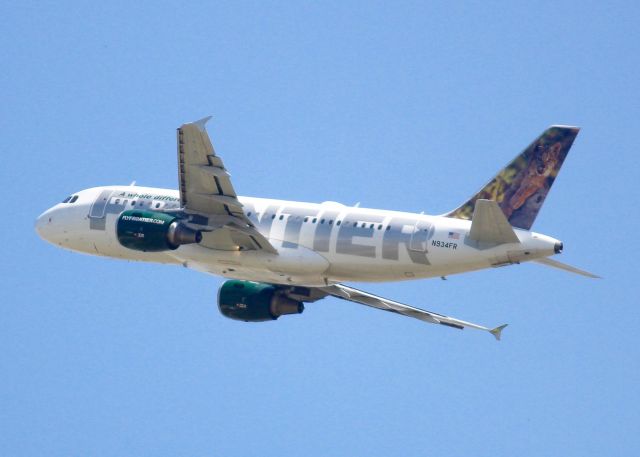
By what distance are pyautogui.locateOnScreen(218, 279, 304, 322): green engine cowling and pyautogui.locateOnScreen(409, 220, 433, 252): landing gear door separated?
377 inches

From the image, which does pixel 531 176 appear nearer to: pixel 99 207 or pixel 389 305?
pixel 389 305

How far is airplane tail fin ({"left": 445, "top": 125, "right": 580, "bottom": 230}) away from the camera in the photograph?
2248 inches

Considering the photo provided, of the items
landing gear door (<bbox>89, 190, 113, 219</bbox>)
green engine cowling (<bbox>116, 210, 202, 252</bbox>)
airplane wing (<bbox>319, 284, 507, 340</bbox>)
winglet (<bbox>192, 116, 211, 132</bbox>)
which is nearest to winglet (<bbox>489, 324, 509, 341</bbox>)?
airplane wing (<bbox>319, 284, 507, 340</bbox>)

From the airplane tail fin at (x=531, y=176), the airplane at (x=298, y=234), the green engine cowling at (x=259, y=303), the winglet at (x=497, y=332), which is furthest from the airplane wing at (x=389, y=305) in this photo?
the airplane tail fin at (x=531, y=176)

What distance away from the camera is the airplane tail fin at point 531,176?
2248 inches

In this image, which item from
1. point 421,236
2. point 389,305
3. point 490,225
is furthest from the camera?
point 389,305

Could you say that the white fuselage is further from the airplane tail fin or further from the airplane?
the airplane tail fin

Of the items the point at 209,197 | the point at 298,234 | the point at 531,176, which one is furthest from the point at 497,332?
the point at 209,197

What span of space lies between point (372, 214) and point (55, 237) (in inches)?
622

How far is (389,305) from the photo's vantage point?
66.6m

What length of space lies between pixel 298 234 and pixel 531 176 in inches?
393

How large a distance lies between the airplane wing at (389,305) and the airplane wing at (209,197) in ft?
21.4

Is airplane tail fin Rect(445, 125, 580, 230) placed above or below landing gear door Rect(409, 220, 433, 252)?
above

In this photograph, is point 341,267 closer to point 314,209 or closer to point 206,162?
point 314,209
